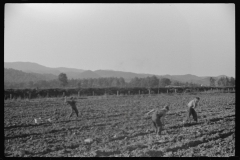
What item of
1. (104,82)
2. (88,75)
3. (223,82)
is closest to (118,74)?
(104,82)

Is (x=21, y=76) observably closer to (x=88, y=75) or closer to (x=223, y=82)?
(x=88, y=75)

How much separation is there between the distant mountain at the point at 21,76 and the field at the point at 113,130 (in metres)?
0.65

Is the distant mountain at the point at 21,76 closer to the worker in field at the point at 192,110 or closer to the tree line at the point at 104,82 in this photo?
the tree line at the point at 104,82

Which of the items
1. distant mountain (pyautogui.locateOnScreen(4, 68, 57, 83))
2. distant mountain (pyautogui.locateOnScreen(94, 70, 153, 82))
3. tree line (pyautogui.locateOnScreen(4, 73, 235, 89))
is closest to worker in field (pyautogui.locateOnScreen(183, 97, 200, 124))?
tree line (pyautogui.locateOnScreen(4, 73, 235, 89))

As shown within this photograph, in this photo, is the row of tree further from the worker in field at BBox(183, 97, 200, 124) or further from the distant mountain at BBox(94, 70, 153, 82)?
the distant mountain at BBox(94, 70, 153, 82)

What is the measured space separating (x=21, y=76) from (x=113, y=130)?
2577 mm

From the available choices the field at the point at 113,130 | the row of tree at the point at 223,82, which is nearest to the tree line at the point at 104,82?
the row of tree at the point at 223,82

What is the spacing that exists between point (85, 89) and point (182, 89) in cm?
294

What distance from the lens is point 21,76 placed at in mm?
4699

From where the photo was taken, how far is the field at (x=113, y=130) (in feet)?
12.7

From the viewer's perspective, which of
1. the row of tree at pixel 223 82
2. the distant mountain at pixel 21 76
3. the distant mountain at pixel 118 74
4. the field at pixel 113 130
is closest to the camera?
the field at pixel 113 130

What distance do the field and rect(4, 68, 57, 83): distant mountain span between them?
649mm

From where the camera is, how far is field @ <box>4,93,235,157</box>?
153 inches
